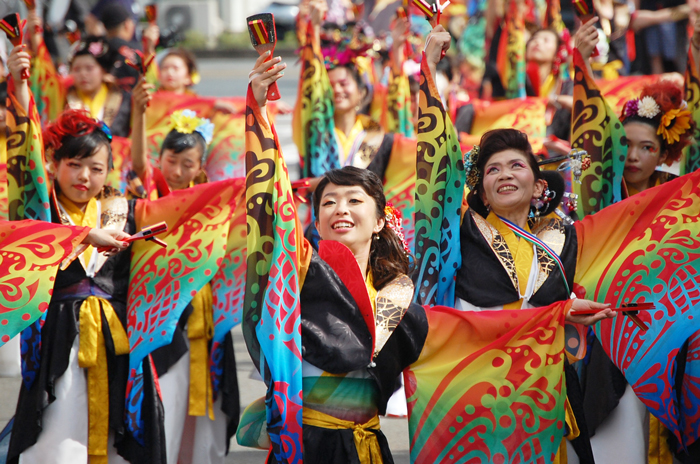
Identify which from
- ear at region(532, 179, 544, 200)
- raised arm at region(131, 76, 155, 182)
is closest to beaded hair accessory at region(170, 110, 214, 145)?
raised arm at region(131, 76, 155, 182)

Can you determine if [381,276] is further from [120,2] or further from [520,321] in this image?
[120,2]

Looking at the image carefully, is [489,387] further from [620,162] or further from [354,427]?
[620,162]

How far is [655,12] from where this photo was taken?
6.46 meters

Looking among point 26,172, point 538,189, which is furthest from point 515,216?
point 26,172

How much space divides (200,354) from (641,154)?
203 cm

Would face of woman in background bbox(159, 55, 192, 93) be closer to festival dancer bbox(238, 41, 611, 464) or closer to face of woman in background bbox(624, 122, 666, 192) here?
face of woman in background bbox(624, 122, 666, 192)

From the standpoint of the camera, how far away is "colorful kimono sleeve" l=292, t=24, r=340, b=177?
4527mm

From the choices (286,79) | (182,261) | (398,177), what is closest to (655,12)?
(398,177)

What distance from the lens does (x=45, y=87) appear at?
18.4 feet

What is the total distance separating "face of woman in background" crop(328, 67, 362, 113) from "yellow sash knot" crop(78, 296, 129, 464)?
7.08 feet

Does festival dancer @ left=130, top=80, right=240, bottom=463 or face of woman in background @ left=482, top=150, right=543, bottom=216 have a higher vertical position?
face of woman in background @ left=482, top=150, right=543, bottom=216

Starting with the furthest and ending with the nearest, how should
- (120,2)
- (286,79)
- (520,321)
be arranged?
(286,79)
(120,2)
(520,321)

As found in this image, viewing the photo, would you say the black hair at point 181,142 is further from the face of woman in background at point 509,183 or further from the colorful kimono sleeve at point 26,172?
the face of woman in background at point 509,183

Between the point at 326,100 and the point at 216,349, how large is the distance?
168cm
